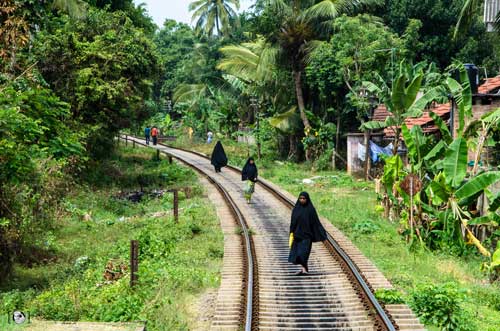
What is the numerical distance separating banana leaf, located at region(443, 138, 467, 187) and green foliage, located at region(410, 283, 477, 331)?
496 centimetres

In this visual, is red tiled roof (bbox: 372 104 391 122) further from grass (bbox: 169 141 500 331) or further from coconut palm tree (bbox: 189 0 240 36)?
coconut palm tree (bbox: 189 0 240 36)

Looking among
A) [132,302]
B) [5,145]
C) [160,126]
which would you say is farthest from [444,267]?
[160,126]

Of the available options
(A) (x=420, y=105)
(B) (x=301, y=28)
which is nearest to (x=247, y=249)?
(A) (x=420, y=105)

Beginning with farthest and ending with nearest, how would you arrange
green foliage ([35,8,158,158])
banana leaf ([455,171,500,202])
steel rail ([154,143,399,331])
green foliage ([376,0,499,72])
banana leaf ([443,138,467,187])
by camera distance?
green foliage ([376,0,499,72]) < green foliage ([35,8,158,158]) < banana leaf ([443,138,467,187]) < banana leaf ([455,171,500,202]) < steel rail ([154,143,399,331])

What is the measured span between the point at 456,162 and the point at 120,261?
799 centimetres

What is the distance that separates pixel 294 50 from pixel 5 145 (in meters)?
23.6

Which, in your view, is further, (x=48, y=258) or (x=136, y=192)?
(x=136, y=192)

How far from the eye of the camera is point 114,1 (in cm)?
3628

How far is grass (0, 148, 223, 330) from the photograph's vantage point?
9.01 m

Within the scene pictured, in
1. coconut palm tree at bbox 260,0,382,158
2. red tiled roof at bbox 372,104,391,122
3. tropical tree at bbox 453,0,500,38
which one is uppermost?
coconut palm tree at bbox 260,0,382,158

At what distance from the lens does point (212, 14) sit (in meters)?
57.6

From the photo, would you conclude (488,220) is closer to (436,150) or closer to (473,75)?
(436,150)

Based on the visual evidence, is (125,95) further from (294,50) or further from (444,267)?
(444,267)

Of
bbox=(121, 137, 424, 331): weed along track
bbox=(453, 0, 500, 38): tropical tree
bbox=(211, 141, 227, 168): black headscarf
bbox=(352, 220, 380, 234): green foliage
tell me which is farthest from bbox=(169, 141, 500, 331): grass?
bbox=(453, 0, 500, 38): tropical tree
